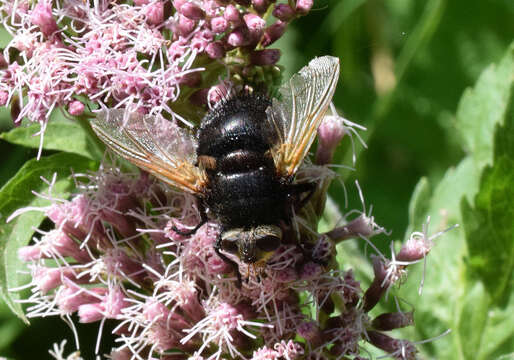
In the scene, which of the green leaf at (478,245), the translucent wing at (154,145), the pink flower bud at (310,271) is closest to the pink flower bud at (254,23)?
the translucent wing at (154,145)

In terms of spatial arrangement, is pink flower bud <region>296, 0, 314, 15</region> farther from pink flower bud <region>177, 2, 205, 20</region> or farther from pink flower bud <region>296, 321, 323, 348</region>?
pink flower bud <region>296, 321, 323, 348</region>

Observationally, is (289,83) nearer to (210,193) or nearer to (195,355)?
(210,193)

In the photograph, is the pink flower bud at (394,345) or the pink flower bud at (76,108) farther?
the pink flower bud at (394,345)

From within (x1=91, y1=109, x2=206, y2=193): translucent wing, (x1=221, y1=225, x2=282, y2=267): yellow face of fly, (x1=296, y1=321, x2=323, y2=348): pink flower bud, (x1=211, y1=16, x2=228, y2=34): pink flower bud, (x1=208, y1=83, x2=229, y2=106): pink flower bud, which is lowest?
(x1=296, y1=321, x2=323, y2=348): pink flower bud

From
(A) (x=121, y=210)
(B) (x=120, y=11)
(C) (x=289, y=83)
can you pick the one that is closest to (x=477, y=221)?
(C) (x=289, y=83)

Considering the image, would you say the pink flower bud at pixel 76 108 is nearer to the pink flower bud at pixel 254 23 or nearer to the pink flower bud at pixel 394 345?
the pink flower bud at pixel 254 23

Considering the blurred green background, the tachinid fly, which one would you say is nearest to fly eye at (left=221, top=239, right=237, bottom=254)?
the tachinid fly
